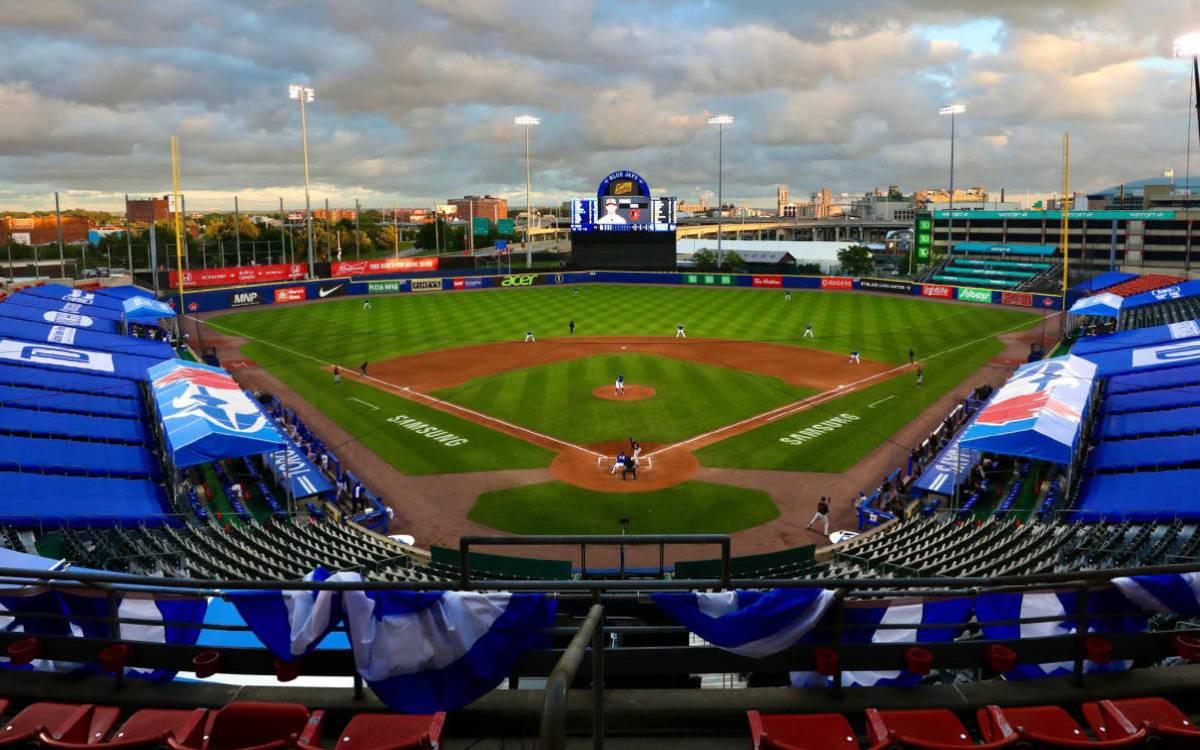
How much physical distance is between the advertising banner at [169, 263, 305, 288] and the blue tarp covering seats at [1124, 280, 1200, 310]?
7042 cm

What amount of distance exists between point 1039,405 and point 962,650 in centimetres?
1947

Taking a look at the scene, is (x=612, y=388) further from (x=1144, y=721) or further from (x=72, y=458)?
(x=1144, y=721)

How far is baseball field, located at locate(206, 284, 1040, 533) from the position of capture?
26.0 metres

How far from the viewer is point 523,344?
5134 centimetres

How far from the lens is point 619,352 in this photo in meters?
48.2

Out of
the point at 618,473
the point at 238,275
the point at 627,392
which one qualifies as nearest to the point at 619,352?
the point at 627,392

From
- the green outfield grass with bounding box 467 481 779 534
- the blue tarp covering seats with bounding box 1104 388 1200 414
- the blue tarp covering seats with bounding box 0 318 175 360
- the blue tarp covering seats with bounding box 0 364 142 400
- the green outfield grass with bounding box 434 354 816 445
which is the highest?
the blue tarp covering seats with bounding box 0 318 175 360

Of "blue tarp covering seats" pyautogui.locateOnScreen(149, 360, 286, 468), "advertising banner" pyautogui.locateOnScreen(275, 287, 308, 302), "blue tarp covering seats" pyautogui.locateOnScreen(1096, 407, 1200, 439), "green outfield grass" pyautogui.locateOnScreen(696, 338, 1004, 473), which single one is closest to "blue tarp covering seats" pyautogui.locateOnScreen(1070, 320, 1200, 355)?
"green outfield grass" pyautogui.locateOnScreen(696, 338, 1004, 473)

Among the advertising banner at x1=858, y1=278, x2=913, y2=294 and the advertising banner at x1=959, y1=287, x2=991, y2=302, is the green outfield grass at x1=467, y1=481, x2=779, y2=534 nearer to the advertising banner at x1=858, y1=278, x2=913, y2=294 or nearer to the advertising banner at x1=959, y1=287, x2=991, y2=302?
the advertising banner at x1=959, y1=287, x2=991, y2=302

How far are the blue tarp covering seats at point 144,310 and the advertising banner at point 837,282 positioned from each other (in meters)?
60.6

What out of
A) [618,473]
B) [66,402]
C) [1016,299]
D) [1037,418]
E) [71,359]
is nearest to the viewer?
[1037,418]

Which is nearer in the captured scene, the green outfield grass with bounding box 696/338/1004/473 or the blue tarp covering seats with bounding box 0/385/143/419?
the blue tarp covering seats with bounding box 0/385/143/419

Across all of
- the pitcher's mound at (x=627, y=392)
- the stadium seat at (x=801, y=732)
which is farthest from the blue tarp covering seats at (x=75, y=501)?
the pitcher's mound at (x=627, y=392)

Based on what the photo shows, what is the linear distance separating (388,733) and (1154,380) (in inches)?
1191
